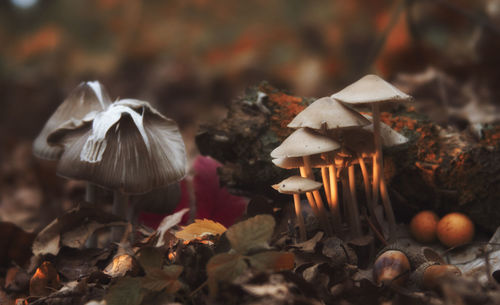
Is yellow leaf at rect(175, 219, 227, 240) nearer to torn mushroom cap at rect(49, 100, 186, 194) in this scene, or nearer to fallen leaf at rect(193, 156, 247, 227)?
torn mushroom cap at rect(49, 100, 186, 194)

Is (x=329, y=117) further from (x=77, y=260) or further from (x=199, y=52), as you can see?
(x=199, y=52)

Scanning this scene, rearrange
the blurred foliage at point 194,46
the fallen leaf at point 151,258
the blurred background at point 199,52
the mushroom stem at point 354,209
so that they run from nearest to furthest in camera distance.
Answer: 1. the fallen leaf at point 151,258
2. the mushroom stem at point 354,209
3. the blurred background at point 199,52
4. the blurred foliage at point 194,46

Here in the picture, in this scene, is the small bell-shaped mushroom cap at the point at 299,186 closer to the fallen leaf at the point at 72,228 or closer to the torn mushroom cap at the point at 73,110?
the fallen leaf at the point at 72,228

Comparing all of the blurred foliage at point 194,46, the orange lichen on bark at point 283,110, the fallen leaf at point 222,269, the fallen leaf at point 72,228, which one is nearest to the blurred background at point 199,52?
the blurred foliage at point 194,46

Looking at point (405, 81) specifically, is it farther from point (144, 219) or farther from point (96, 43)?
point (96, 43)

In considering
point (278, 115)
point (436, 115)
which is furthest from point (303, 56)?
point (278, 115)

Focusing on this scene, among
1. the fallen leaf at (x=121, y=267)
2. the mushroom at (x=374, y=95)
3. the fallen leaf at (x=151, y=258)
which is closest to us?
the fallen leaf at (x=151, y=258)
